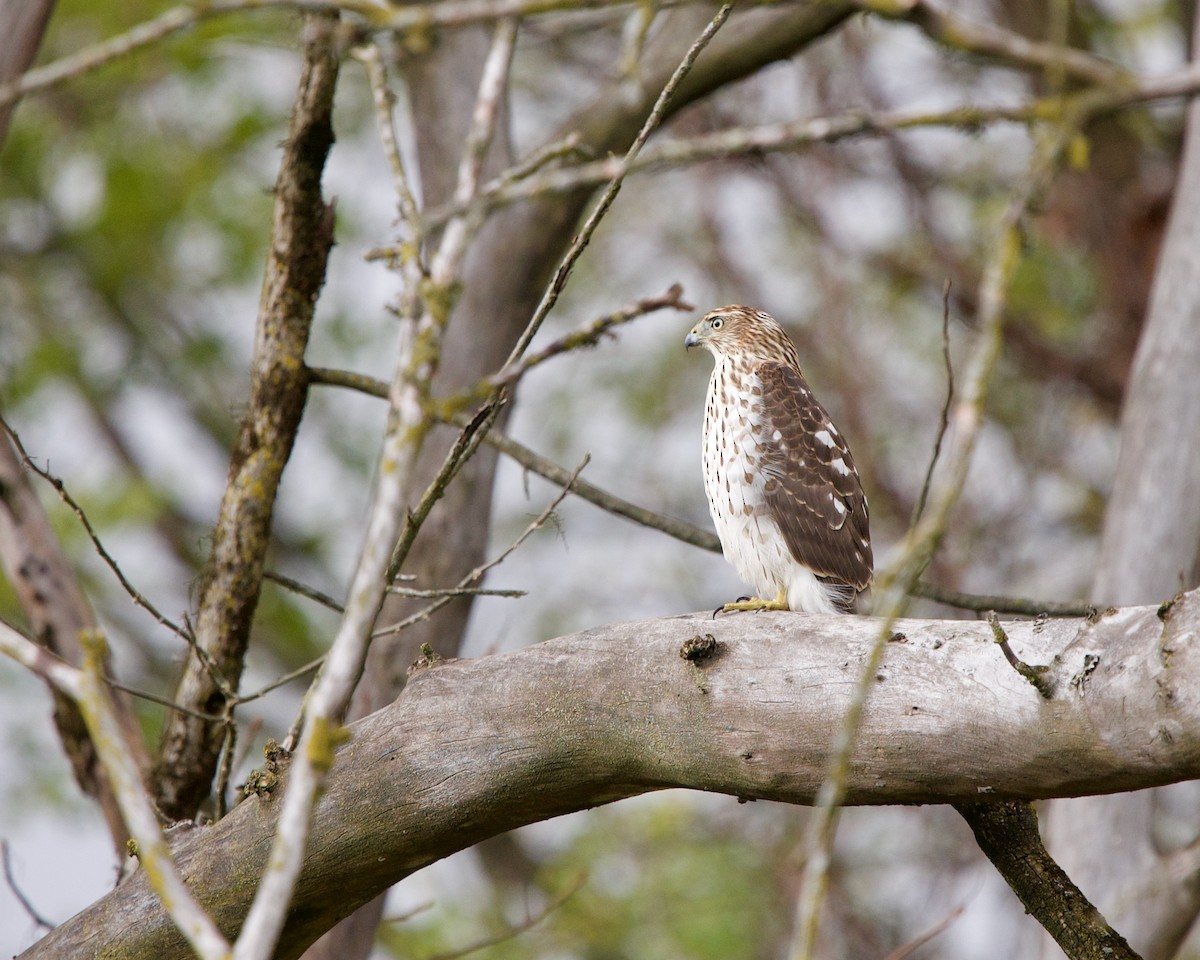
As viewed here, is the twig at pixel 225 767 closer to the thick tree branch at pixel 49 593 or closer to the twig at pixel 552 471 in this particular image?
the thick tree branch at pixel 49 593

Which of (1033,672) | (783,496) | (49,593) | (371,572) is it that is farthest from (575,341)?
(49,593)

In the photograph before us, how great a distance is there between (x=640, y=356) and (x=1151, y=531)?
583cm

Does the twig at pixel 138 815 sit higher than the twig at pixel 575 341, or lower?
lower

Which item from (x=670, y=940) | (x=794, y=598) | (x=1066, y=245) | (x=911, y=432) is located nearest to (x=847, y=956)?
(x=670, y=940)

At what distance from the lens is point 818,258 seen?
355 inches

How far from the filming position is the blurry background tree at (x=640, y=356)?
832 centimetres

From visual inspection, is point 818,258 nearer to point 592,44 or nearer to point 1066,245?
point 1066,245

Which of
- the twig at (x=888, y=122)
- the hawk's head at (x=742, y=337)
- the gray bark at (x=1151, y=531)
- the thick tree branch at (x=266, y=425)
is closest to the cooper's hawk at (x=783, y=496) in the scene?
the hawk's head at (x=742, y=337)

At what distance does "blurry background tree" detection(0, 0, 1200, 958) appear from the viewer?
8320mm

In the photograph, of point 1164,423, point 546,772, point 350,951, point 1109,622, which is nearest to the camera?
point 1109,622

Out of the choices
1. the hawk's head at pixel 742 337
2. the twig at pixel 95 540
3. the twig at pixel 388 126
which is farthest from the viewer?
the hawk's head at pixel 742 337

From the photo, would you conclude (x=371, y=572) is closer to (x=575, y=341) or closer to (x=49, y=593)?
(x=575, y=341)

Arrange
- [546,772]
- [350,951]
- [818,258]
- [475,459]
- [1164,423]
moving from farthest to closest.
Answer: [818,258] < [1164,423] < [475,459] < [350,951] < [546,772]

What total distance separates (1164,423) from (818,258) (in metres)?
3.60
